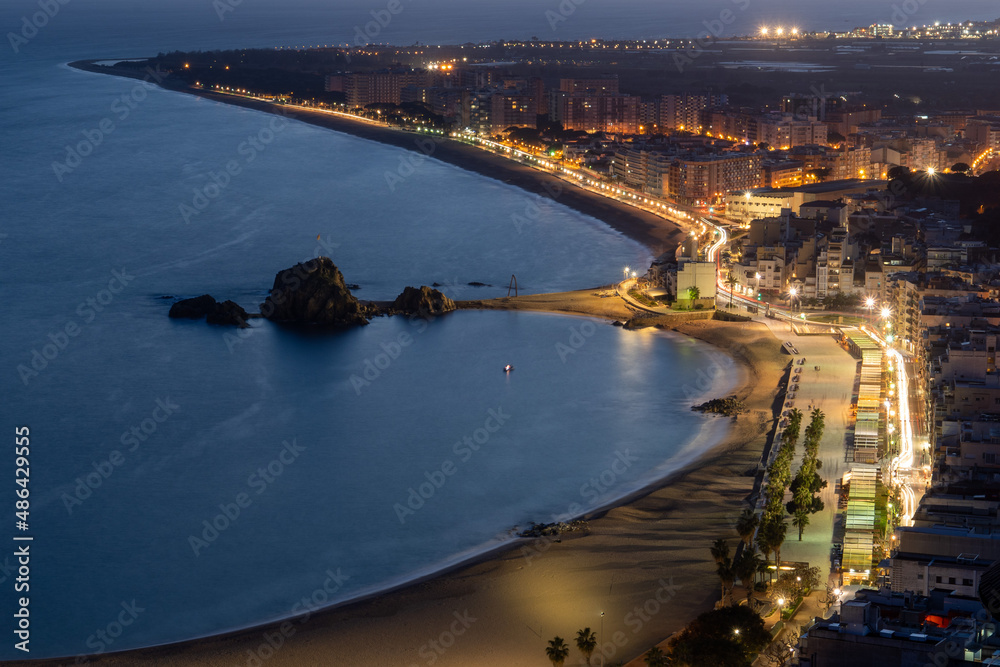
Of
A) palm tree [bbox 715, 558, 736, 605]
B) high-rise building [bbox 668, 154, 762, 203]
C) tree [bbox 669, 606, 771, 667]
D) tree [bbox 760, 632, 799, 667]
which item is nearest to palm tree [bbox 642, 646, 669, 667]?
tree [bbox 669, 606, 771, 667]

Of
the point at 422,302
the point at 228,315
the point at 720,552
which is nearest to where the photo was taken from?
the point at 720,552

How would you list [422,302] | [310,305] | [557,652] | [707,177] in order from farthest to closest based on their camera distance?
[707,177] → [422,302] → [310,305] → [557,652]

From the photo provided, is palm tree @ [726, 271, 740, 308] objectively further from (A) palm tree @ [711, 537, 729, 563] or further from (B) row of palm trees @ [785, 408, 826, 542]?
(A) palm tree @ [711, 537, 729, 563]

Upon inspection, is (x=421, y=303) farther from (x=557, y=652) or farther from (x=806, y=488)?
(x=557, y=652)

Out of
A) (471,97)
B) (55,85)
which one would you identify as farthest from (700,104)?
(55,85)

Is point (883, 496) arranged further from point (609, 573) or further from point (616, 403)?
point (616, 403)

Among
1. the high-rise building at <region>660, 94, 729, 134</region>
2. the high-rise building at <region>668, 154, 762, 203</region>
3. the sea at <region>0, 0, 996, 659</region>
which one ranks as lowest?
the sea at <region>0, 0, 996, 659</region>

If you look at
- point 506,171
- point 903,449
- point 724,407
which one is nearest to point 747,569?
point 903,449

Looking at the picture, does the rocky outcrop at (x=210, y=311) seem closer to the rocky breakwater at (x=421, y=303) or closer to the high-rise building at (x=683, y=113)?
the rocky breakwater at (x=421, y=303)
